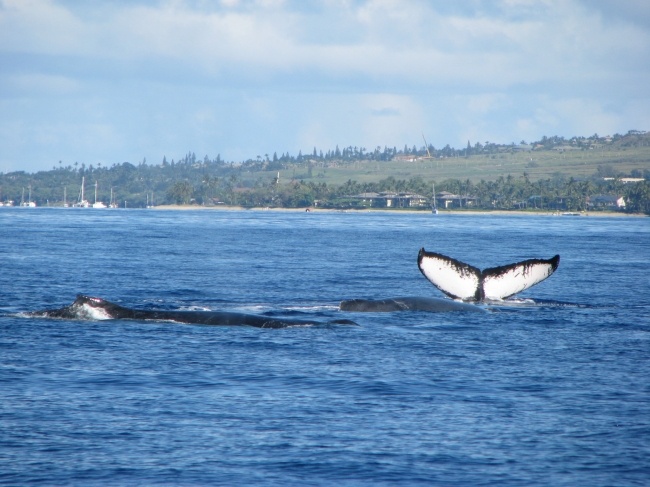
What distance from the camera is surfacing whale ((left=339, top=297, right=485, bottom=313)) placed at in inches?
902

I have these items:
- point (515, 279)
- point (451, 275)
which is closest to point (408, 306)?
point (451, 275)

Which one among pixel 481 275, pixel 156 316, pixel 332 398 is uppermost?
pixel 481 275

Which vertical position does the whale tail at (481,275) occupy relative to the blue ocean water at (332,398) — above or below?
above

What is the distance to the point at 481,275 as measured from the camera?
21.5m

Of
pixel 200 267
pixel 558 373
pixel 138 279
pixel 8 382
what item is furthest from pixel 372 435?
pixel 200 267

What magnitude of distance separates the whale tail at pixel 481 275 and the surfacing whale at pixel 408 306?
38cm

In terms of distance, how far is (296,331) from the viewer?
1972 centimetres

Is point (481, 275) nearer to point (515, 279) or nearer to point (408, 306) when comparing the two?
point (515, 279)

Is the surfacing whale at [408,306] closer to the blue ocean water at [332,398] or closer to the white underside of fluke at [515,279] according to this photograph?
the blue ocean water at [332,398]

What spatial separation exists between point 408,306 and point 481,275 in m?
2.59

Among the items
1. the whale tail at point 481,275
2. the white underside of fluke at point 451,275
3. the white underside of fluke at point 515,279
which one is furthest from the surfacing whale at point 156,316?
the white underside of fluke at point 515,279

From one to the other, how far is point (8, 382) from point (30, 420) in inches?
103

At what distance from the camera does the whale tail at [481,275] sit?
19.6 metres

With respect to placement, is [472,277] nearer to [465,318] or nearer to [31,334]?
[465,318]
